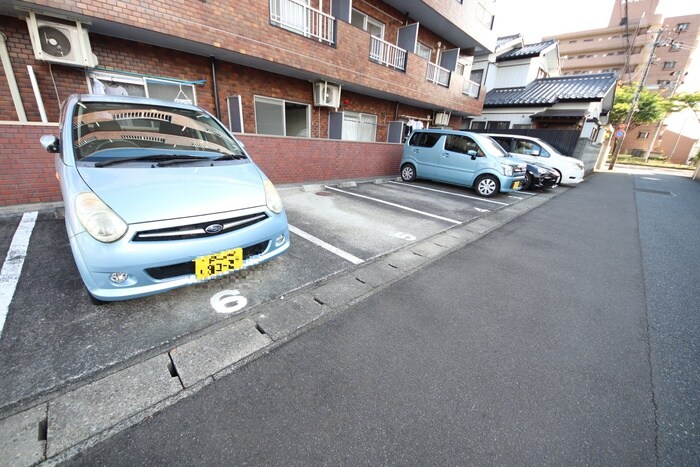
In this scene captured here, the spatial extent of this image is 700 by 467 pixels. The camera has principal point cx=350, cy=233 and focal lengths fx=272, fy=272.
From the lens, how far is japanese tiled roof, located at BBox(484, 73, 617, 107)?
14172 mm

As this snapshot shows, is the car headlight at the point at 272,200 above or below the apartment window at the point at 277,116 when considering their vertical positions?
below

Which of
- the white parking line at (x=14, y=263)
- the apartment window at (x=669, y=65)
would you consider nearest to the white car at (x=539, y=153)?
the white parking line at (x=14, y=263)

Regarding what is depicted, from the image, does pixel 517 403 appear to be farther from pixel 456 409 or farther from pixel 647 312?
pixel 647 312

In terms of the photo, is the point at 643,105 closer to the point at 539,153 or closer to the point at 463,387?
the point at 539,153

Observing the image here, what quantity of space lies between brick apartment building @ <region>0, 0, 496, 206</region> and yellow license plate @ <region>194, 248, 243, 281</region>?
12.9 ft

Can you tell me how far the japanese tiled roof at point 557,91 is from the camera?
14.2 meters

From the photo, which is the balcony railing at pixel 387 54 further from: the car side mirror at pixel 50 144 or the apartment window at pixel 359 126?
the car side mirror at pixel 50 144

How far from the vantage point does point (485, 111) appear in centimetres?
1703

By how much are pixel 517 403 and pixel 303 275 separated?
2.06m

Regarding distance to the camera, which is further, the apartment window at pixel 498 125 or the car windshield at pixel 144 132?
the apartment window at pixel 498 125

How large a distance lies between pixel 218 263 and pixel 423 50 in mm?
12709

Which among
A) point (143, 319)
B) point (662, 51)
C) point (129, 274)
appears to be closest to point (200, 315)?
point (143, 319)

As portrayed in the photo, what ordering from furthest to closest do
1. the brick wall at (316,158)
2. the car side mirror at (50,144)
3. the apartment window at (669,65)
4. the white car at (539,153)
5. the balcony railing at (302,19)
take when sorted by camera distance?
the apartment window at (669,65), the white car at (539,153), the balcony railing at (302,19), the brick wall at (316,158), the car side mirror at (50,144)

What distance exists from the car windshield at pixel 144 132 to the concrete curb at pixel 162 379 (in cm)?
191
